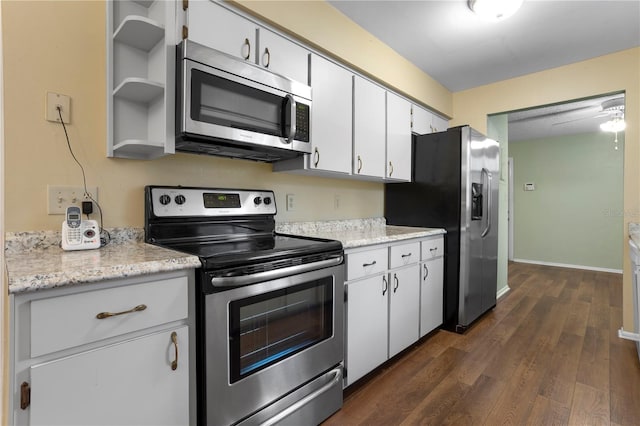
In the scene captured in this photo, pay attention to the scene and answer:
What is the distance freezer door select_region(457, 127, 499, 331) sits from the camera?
9.04 ft

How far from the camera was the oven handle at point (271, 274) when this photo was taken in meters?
1.20

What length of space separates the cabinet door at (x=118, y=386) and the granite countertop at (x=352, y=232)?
988 millimetres

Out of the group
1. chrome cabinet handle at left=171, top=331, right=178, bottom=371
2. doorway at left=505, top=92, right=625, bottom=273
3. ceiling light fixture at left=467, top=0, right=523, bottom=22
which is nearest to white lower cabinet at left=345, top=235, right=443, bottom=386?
chrome cabinet handle at left=171, top=331, right=178, bottom=371

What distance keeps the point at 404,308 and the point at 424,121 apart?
6.29 ft

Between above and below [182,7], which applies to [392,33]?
above

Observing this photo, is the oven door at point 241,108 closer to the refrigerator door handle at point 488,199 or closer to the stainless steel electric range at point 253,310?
the stainless steel electric range at point 253,310

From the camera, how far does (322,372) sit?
1635 millimetres

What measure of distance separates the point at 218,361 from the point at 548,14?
2.99 m

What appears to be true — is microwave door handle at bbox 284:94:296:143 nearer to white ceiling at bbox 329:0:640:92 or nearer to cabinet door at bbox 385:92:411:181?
white ceiling at bbox 329:0:640:92

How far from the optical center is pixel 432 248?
263 cm

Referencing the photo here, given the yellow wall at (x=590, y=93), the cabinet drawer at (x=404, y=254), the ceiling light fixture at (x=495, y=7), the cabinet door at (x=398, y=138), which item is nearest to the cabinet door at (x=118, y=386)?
the cabinet drawer at (x=404, y=254)

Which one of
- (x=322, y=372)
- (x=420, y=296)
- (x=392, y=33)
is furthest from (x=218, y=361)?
(x=392, y=33)

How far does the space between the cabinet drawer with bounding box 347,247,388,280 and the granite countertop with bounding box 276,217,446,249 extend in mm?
61

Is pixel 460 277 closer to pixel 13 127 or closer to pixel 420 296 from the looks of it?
pixel 420 296
